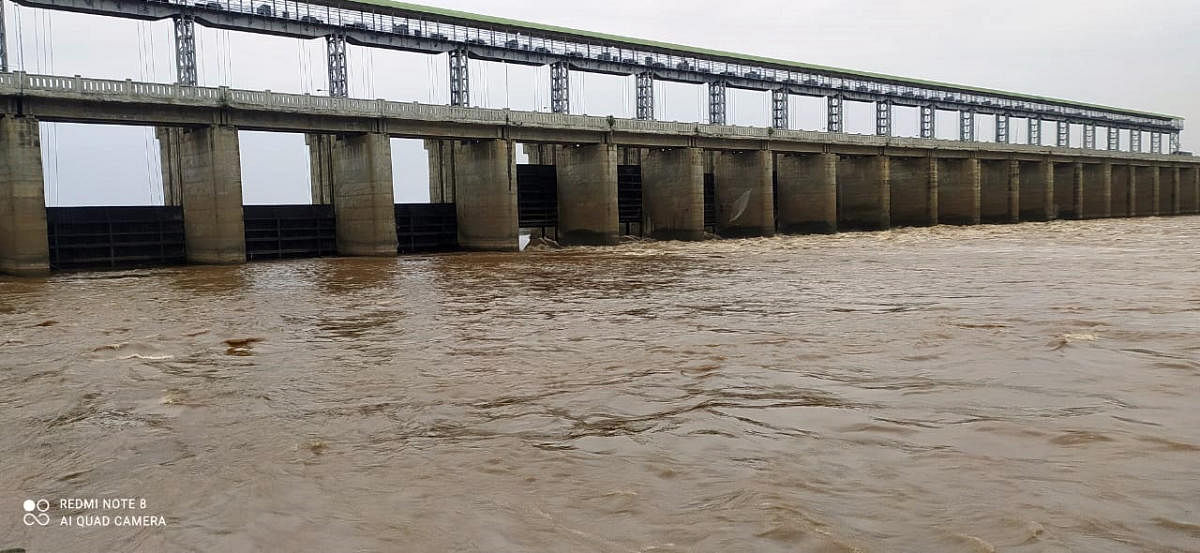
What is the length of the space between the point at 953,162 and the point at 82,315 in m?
58.6

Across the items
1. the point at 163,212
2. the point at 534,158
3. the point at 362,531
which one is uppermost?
the point at 534,158

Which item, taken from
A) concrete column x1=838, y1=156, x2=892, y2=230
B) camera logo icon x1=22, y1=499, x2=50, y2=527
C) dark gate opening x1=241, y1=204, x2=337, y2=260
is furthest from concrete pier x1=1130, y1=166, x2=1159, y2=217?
camera logo icon x1=22, y1=499, x2=50, y2=527

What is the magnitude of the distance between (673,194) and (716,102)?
15007 mm

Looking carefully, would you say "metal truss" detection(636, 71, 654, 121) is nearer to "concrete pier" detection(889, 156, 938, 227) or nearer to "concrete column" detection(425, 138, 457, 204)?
"concrete column" detection(425, 138, 457, 204)

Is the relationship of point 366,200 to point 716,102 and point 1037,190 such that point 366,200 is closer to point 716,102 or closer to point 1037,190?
point 716,102

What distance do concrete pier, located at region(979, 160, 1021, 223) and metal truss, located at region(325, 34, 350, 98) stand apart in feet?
154

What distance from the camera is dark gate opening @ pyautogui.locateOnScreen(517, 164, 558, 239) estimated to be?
147 feet

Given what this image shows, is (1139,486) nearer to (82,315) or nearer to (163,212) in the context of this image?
(82,315)

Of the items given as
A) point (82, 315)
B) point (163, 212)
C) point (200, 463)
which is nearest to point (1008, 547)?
point (200, 463)

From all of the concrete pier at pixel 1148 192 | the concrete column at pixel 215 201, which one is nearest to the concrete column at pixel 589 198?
the concrete column at pixel 215 201

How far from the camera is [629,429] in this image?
235 inches

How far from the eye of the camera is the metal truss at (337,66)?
41719 mm

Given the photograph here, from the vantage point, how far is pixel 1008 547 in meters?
A: 3.62

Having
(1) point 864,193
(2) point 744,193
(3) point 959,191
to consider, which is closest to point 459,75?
(2) point 744,193
